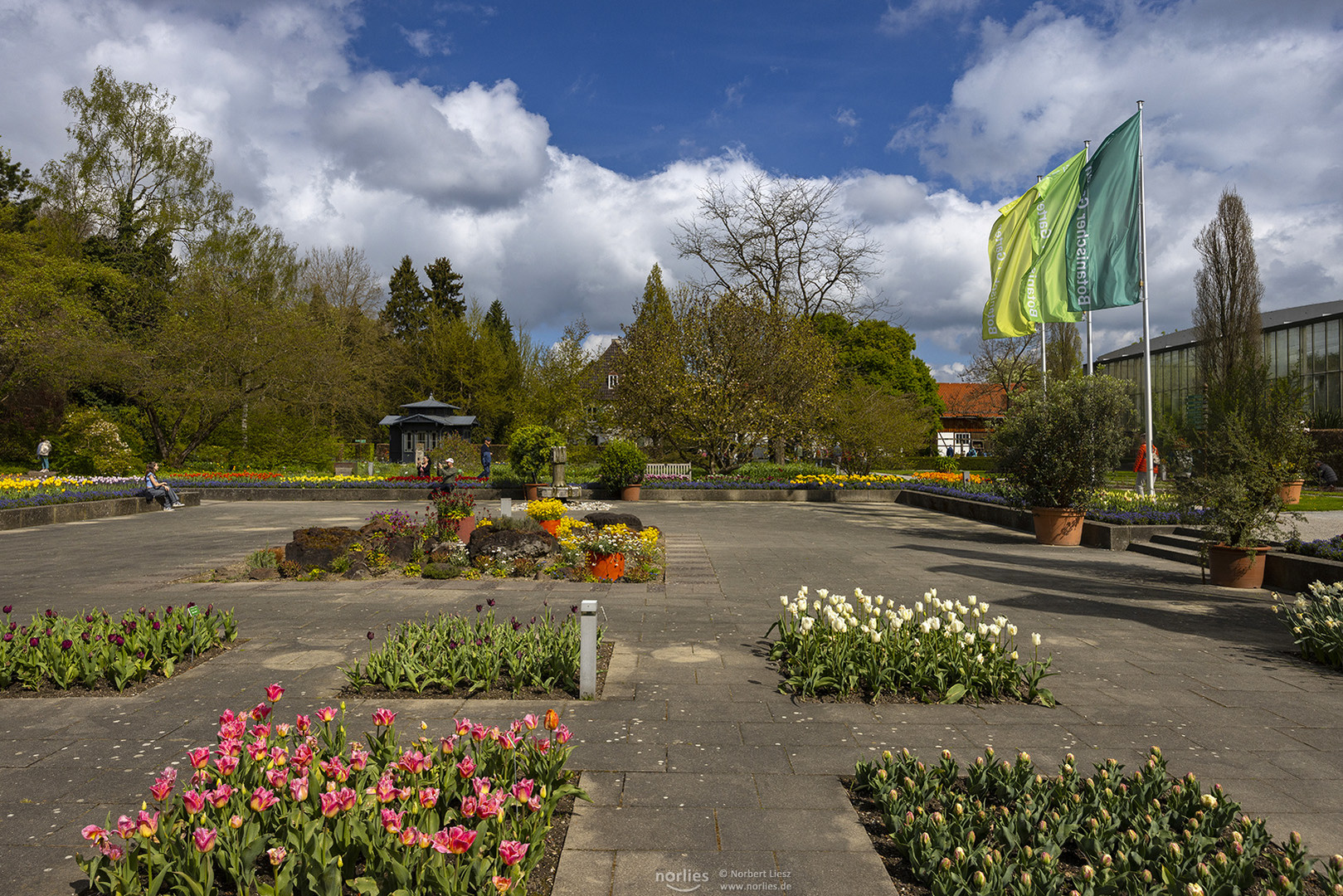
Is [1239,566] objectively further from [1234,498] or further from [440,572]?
[440,572]

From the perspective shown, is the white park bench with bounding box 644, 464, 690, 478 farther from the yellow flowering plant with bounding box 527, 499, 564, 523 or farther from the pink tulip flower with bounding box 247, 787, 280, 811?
the pink tulip flower with bounding box 247, 787, 280, 811

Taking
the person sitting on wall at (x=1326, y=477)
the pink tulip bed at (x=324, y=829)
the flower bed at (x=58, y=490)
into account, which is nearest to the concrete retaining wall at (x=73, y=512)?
the flower bed at (x=58, y=490)

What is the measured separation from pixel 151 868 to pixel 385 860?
0.80 m

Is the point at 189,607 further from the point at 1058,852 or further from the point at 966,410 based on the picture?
the point at 966,410

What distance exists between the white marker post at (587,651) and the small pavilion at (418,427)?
30.0m

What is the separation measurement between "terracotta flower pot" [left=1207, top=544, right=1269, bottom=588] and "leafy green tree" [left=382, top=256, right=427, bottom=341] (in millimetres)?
52752

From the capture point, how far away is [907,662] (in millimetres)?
4973

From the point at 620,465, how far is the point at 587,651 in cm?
1662

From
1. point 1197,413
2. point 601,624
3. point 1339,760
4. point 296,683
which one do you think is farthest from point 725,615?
point 1197,413

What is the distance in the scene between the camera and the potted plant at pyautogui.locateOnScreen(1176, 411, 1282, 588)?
27.7ft

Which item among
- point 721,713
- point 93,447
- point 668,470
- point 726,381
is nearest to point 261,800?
point 721,713

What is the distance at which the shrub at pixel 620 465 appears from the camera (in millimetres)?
21344

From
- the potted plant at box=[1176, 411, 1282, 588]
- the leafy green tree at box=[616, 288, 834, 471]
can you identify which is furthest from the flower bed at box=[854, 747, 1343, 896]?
the leafy green tree at box=[616, 288, 834, 471]

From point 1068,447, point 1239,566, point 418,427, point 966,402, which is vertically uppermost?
point 966,402
